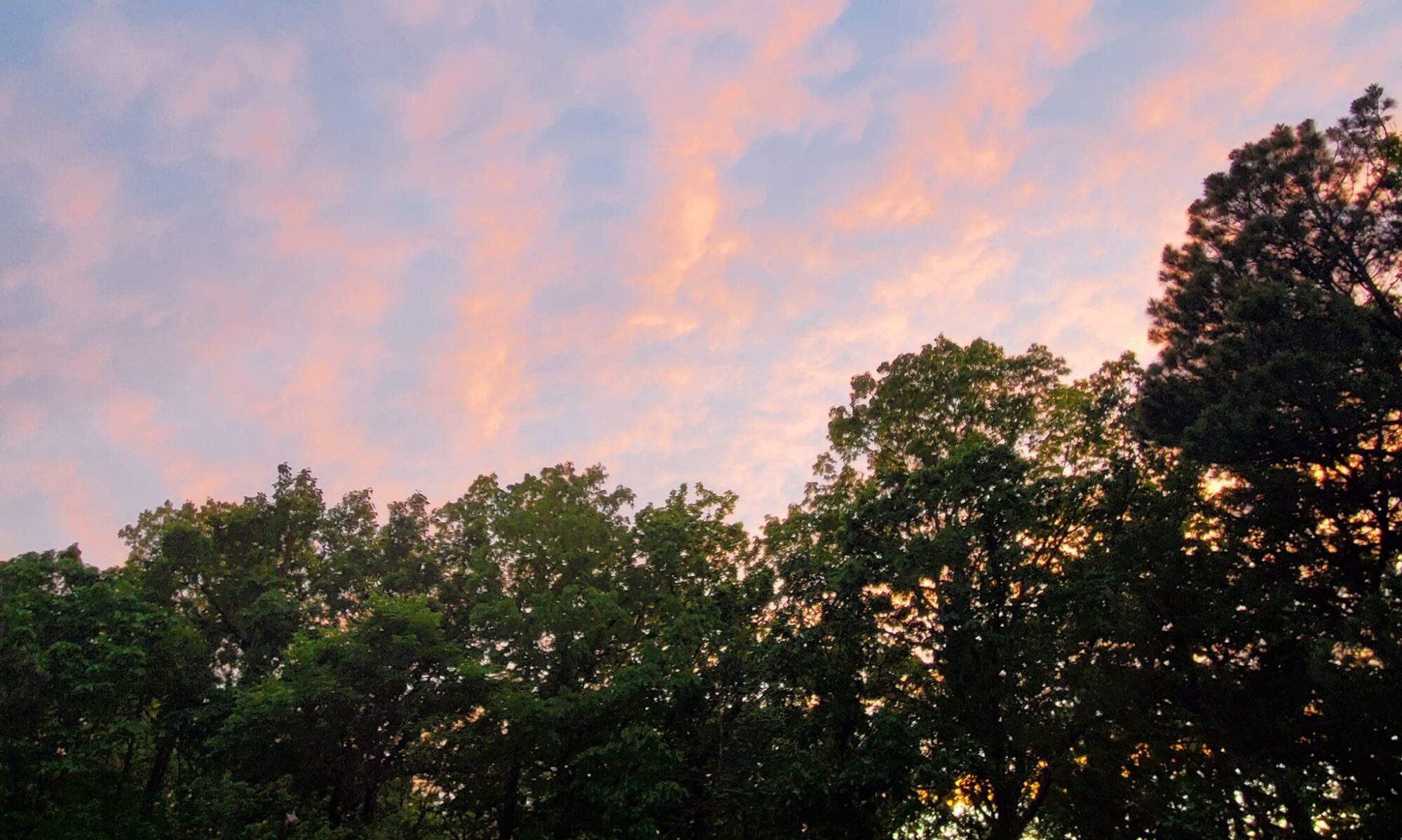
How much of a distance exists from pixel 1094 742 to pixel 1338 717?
5432mm

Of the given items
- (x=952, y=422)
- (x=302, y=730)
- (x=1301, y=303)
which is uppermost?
(x=952, y=422)

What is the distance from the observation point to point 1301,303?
1329cm

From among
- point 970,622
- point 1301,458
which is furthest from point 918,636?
point 1301,458

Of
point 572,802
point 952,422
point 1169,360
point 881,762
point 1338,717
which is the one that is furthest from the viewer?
point 952,422

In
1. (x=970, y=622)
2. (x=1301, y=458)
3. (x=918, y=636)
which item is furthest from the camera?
(x=918, y=636)

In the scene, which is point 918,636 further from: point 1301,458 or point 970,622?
point 1301,458

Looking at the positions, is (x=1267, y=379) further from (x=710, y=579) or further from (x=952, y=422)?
(x=710, y=579)

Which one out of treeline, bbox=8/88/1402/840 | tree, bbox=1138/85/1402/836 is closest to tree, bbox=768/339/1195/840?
treeline, bbox=8/88/1402/840

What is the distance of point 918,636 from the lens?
56.4 feet

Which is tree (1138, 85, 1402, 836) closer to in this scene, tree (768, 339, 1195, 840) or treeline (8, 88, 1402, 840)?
treeline (8, 88, 1402, 840)

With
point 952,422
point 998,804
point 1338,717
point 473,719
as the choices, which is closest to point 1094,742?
point 998,804

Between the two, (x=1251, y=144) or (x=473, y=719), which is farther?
(x=473, y=719)

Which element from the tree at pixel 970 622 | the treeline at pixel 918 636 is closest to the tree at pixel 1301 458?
the treeline at pixel 918 636

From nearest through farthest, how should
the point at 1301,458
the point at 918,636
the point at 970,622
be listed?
1. the point at 1301,458
2. the point at 970,622
3. the point at 918,636
